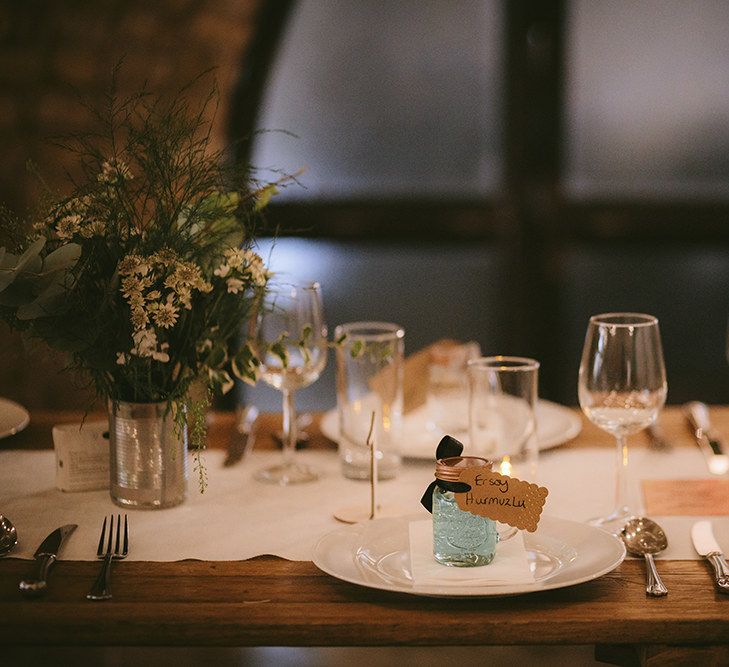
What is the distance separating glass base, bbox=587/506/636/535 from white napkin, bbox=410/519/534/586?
17 centimetres

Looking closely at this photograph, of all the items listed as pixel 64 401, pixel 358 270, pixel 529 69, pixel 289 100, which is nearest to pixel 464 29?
pixel 529 69

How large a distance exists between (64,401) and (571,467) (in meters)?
1.98

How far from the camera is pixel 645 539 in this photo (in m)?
1.21

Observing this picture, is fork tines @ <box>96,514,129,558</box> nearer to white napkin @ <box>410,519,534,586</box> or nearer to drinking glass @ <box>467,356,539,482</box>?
white napkin @ <box>410,519,534,586</box>

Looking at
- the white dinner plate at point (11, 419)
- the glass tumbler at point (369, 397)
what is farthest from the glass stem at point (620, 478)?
the white dinner plate at point (11, 419)

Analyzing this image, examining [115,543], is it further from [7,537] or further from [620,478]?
[620,478]

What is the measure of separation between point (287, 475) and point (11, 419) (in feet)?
1.78

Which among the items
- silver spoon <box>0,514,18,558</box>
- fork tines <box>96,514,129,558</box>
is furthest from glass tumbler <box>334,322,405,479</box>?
silver spoon <box>0,514,18,558</box>

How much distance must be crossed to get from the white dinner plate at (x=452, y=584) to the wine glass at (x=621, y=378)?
0.46 ft

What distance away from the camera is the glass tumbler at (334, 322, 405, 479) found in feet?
5.08

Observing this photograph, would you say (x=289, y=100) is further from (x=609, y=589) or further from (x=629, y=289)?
(x=609, y=589)

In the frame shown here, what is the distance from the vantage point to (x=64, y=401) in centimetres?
315

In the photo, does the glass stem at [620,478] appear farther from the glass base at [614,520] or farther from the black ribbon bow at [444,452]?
the black ribbon bow at [444,452]

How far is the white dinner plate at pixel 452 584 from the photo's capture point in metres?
1.05
